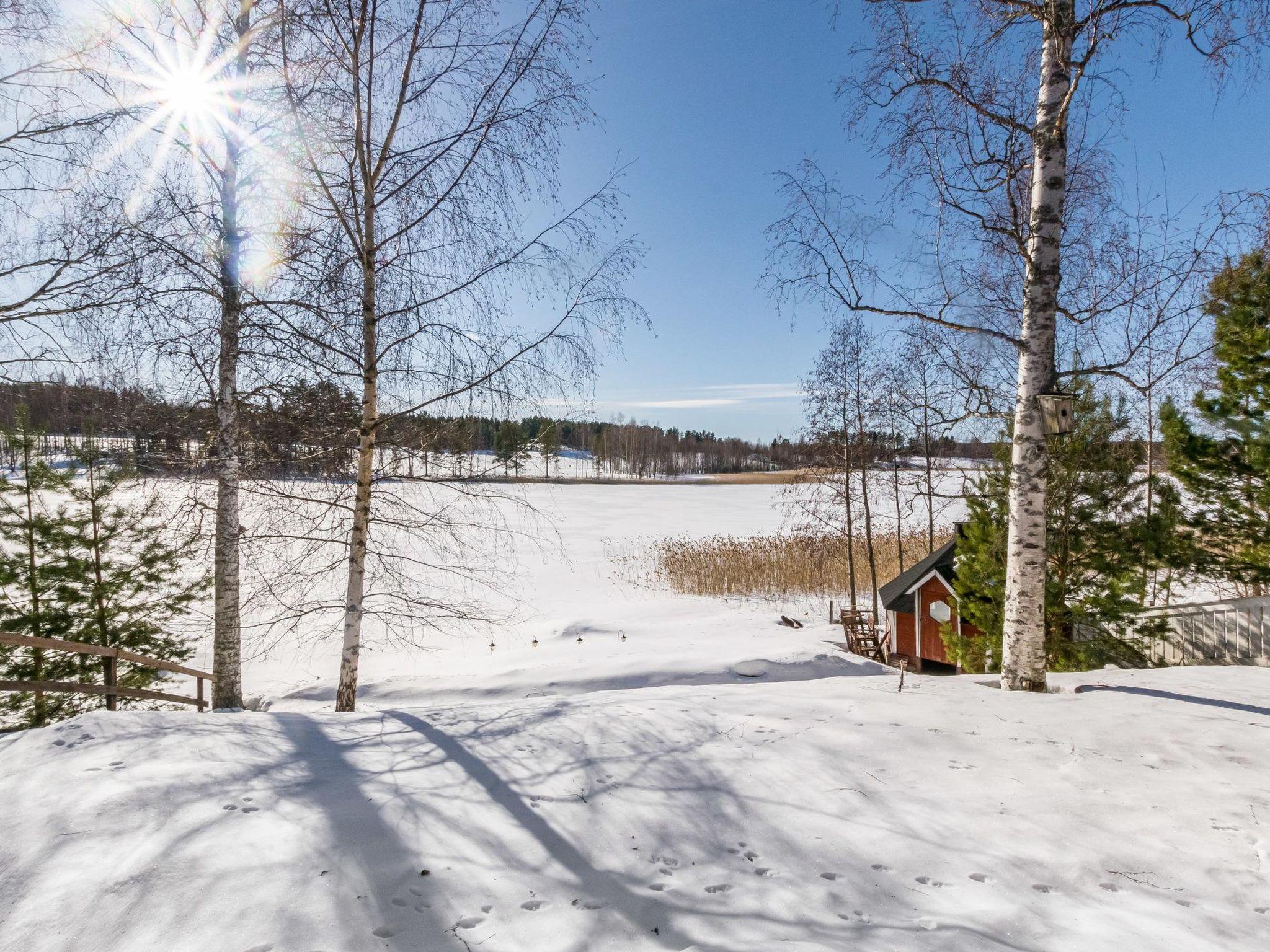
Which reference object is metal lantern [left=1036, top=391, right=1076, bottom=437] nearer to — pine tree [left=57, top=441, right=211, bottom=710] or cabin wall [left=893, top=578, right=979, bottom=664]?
cabin wall [left=893, top=578, right=979, bottom=664]

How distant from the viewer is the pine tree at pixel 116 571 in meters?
7.85

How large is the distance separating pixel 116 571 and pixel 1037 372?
1085cm

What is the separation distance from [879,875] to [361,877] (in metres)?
2.05

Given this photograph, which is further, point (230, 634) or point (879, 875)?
point (230, 634)

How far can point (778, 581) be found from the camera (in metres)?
18.6

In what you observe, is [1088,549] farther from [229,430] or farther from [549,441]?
[229,430]

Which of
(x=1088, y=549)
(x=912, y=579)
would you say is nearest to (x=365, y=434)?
(x=1088, y=549)

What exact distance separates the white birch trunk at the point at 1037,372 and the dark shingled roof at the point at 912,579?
782 cm

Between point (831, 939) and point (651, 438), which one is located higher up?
point (651, 438)

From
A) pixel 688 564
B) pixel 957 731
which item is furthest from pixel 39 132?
pixel 688 564

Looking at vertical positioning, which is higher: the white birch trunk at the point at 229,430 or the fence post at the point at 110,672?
the white birch trunk at the point at 229,430

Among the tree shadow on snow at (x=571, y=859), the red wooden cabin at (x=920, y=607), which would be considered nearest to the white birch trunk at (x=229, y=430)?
the tree shadow on snow at (x=571, y=859)

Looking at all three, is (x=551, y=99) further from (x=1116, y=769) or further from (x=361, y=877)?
(x=1116, y=769)

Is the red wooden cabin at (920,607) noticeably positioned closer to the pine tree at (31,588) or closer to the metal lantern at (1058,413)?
the metal lantern at (1058,413)
